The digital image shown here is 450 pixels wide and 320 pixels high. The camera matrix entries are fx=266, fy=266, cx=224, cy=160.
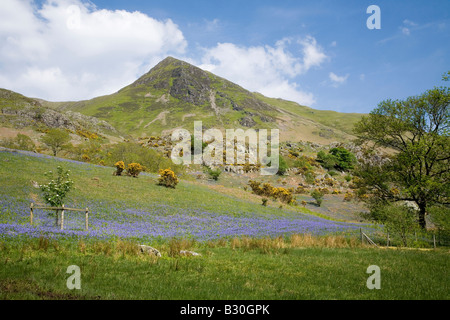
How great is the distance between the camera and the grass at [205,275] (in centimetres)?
761

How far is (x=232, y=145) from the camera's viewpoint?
101812mm

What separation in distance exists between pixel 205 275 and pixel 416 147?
23522 mm

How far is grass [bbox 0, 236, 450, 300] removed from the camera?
7.61 meters

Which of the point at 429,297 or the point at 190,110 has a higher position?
the point at 190,110

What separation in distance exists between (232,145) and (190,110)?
101 m

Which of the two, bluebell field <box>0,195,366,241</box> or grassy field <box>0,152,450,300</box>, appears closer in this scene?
grassy field <box>0,152,450,300</box>

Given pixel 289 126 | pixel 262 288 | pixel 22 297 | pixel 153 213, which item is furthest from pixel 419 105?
pixel 289 126

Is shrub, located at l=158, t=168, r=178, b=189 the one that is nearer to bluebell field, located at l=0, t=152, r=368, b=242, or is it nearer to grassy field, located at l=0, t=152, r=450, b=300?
bluebell field, located at l=0, t=152, r=368, b=242

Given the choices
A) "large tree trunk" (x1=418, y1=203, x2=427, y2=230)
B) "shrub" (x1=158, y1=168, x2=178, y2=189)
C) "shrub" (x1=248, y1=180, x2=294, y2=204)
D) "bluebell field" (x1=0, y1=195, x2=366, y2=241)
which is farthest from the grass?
"shrub" (x1=248, y1=180, x2=294, y2=204)

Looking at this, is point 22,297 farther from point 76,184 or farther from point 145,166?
point 145,166

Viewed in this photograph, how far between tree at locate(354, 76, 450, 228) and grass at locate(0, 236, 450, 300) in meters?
12.5

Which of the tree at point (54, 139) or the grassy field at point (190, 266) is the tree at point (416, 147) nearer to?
the grassy field at point (190, 266)

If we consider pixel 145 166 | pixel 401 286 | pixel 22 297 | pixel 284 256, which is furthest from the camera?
pixel 145 166

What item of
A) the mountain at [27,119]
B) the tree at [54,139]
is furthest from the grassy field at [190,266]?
the mountain at [27,119]
